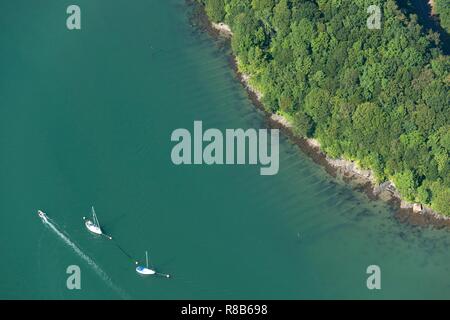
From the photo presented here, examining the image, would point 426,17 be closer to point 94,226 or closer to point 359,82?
point 359,82

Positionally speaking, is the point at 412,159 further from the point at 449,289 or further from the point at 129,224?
the point at 129,224

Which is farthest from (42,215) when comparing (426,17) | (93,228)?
(426,17)

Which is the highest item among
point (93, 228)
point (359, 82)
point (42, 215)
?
point (359, 82)

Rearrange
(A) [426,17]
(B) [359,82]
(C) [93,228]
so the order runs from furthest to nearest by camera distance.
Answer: (A) [426,17], (B) [359,82], (C) [93,228]

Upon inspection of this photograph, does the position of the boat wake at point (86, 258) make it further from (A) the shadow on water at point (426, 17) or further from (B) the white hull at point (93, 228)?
(A) the shadow on water at point (426, 17)

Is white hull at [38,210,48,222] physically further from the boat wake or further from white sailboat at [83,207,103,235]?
white sailboat at [83,207,103,235]

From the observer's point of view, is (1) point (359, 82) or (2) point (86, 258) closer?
(2) point (86, 258)

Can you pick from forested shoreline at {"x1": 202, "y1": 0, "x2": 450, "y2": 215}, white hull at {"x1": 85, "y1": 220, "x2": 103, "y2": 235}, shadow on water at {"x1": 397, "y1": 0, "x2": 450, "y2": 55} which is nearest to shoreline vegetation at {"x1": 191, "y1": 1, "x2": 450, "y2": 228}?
forested shoreline at {"x1": 202, "y1": 0, "x2": 450, "y2": 215}
